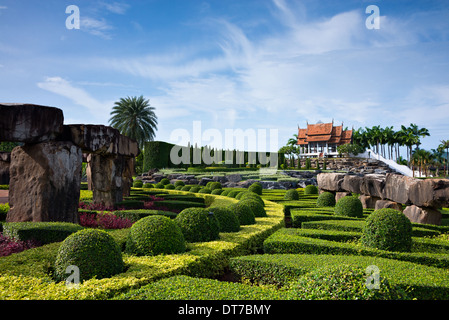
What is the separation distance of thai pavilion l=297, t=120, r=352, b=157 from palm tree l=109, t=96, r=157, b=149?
35.7 m

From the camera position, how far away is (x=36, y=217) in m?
8.71

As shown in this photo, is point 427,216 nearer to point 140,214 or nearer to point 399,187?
point 399,187

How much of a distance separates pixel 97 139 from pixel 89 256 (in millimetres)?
6908

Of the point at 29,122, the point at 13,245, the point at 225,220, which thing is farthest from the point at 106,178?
→ the point at 225,220

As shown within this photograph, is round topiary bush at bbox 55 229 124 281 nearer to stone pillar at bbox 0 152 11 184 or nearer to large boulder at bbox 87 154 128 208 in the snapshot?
large boulder at bbox 87 154 128 208

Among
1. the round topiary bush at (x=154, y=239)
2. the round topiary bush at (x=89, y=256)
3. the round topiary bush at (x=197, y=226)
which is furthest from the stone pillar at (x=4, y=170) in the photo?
the round topiary bush at (x=89, y=256)

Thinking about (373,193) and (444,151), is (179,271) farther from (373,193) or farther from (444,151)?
(444,151)

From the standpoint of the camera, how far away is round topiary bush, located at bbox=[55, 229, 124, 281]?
4863 mm

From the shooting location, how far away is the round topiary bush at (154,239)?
6199 millimetres

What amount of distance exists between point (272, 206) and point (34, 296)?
11441mm

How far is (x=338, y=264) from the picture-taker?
15.8 ft

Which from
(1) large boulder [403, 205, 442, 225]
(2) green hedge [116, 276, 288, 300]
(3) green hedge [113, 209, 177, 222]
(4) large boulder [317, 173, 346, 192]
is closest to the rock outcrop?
(1) large boulder [403, 205, 442, 225]

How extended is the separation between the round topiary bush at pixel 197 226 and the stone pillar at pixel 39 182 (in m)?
4.00
